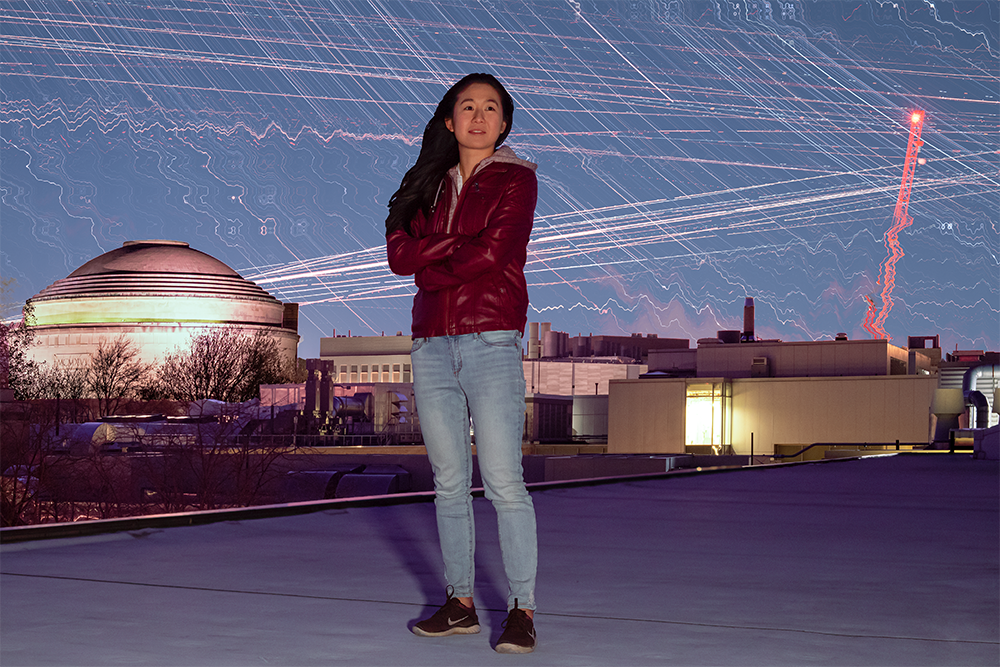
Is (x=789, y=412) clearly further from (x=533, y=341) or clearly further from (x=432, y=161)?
(x=533, y=341)

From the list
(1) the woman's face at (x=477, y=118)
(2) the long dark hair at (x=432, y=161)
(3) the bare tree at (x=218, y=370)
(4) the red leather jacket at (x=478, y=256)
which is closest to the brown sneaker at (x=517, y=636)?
(4) the red leather jacket at (x=478, y=256)

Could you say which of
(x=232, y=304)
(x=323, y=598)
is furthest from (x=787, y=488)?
(x=232, y=304)

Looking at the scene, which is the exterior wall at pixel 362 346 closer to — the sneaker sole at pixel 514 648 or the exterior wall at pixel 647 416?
the exterior wall at pixel 647 416

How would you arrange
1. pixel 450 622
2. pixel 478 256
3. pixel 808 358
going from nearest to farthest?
pixel 450 622 < pixel 478 256 < pixel 808 358

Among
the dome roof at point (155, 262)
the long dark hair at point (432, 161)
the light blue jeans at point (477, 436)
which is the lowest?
the light blue jeans at point (477, 436)

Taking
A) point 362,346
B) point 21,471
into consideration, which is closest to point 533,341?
point 362,346

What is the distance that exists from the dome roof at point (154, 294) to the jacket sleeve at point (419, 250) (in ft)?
304

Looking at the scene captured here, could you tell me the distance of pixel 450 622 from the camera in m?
3.61

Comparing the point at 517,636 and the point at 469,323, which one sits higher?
the point at 469,323

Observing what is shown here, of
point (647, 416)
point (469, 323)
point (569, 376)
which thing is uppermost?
point (569, 376)

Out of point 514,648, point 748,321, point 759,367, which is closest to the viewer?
point 514,648

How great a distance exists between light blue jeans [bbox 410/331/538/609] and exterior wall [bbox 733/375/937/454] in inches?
2171

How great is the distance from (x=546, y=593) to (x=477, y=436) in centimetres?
107

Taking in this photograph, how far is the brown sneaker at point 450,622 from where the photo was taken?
356 cm
